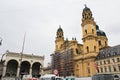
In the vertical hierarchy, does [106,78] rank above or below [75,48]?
below

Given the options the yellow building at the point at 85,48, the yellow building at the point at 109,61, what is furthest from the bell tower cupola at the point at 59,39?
the yellow building at the point at 109,61

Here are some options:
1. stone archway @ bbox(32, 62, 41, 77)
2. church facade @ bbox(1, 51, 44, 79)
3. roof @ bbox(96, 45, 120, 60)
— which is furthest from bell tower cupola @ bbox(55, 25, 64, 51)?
roof @ bbox(96, 45, 120, 60)

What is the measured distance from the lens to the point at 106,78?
31.1 metres

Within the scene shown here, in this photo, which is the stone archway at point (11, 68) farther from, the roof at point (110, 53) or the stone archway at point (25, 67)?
the roof at point (110, 53)

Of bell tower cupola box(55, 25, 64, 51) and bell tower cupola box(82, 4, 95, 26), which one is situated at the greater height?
bell tower cupola box(82, 4, 95, 26)

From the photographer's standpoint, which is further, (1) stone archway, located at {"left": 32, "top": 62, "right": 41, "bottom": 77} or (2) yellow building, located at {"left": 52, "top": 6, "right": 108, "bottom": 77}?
(1) stone archway, located at {"left": 32, "top": 62, "right": 41, "bottom": 77}

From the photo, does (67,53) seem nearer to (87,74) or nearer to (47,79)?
(87,74)

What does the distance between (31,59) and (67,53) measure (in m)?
19.4

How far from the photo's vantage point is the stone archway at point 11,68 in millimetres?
65819

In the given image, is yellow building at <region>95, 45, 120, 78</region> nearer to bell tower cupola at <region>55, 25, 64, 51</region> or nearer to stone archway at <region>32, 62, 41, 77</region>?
stone archway at <region>32, 62, 41, 77</region>

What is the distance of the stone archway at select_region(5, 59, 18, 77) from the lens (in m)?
65.8

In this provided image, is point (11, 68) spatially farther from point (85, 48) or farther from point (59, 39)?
point (85, 48)

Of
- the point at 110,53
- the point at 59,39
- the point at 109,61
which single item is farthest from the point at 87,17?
the point at 59,39

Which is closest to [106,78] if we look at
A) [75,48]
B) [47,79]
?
[47,79]
